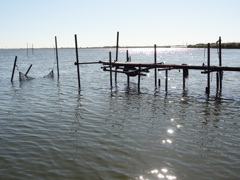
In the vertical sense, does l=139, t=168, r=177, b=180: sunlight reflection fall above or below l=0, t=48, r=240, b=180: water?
below

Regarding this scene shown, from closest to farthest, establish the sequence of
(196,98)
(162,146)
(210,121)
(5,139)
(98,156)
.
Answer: (98,156) < (162,146) < (5,139) < (210,121) < (196,98)

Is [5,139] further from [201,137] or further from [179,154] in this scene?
[201,137]

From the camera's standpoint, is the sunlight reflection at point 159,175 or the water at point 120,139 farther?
the water at point 120,139

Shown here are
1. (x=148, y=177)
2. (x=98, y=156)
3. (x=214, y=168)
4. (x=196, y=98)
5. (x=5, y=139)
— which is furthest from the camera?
(x=196, y=98)

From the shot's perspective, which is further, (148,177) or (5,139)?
(5,139)

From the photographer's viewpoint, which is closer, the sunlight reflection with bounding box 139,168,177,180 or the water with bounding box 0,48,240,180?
the sunlight reflection with bounding box 139,168,177,180

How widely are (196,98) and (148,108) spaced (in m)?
5.39

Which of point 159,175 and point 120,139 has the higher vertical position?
point 120,139

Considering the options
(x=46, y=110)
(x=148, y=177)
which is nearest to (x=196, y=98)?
(x=46, y=110)

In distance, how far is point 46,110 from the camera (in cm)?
1636

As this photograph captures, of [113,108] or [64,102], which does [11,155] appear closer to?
[113,108]

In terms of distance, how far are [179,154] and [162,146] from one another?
91cm

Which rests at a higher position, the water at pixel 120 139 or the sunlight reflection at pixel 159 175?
the water at pixel 120 139

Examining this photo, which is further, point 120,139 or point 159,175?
point 120,139
